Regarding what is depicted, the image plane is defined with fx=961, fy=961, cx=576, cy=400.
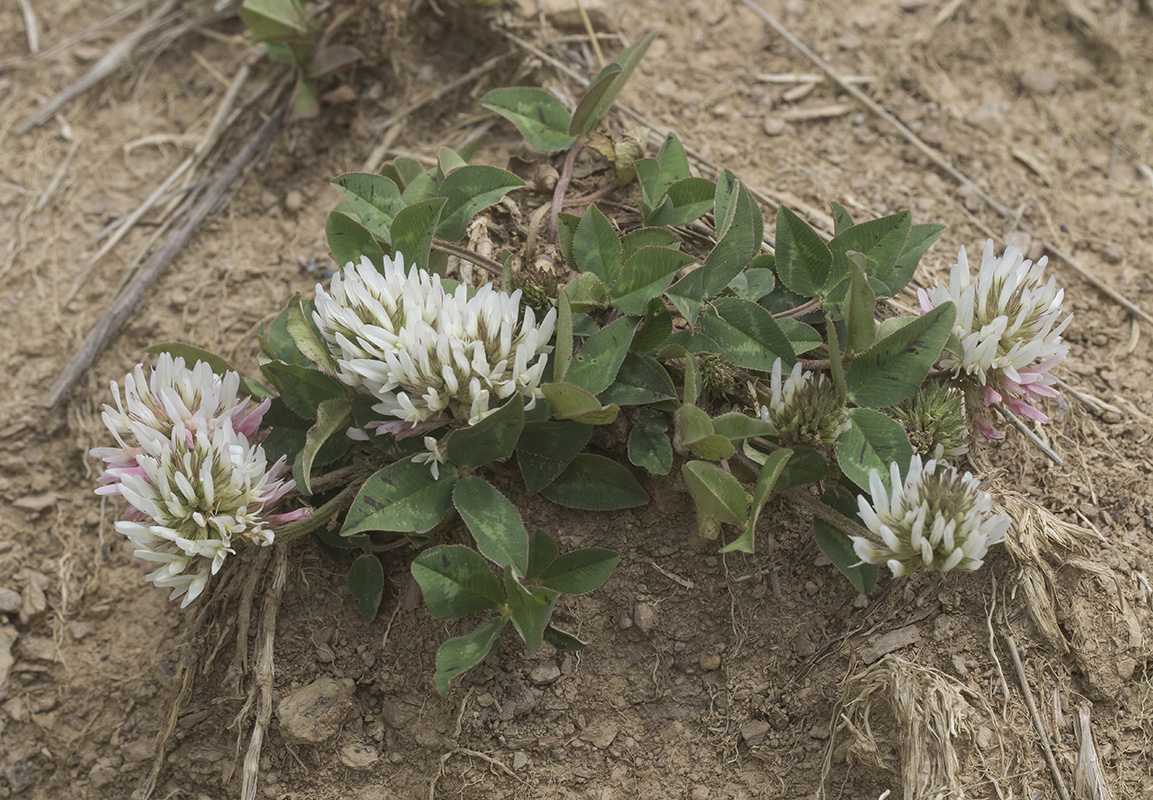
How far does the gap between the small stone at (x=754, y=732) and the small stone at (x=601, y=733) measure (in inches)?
9.8

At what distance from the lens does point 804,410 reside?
183 centimetres

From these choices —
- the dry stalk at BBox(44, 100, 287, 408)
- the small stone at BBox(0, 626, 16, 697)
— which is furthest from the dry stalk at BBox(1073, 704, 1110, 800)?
the dry stalk at BBox(44, 100, 287, 408)

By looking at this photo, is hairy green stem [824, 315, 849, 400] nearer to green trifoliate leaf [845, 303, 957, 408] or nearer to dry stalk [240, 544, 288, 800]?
green trifoliate leaf [845, 303, 957, 408]

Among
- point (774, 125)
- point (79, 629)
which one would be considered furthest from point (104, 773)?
point (774, 125)

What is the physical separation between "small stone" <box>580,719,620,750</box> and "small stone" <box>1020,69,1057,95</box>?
2.32 m

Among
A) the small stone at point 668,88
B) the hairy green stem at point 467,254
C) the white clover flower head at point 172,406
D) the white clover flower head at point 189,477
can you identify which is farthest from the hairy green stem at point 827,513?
the small stone at point 668,88

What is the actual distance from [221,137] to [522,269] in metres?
1.43

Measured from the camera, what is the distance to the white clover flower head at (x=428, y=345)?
1.73 metres

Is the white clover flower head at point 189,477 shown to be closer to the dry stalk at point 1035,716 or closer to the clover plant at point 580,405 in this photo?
the clover plant at point 580,405

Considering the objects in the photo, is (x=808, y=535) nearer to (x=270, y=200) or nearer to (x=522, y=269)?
(x=522, y=269)

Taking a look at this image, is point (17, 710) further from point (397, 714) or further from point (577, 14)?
point (577, 14)

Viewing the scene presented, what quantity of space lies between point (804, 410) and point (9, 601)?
1978 mm

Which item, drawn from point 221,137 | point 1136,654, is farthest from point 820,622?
point 221,137

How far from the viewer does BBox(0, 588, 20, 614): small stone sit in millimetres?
2367
